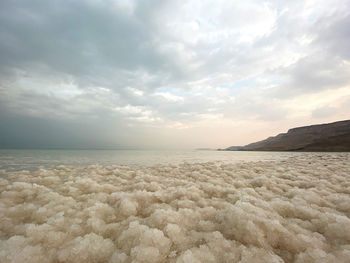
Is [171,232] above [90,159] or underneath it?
above

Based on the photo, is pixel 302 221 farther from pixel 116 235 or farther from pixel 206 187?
pixel 116 235

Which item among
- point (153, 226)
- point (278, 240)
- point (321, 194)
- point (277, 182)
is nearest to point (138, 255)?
point (153, 226)

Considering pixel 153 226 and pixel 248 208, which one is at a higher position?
pixel 248 208

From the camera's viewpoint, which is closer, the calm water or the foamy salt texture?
the foamy salt texture

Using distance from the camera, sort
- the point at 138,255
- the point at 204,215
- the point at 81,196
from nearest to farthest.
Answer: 1. the point at 138,255
2. the point at 204,215
3. the point at 81,196

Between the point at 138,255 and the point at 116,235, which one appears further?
the point at 116,235

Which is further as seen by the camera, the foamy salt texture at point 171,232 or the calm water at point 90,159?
the calm water at point 90,159

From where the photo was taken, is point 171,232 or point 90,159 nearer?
point 171,232

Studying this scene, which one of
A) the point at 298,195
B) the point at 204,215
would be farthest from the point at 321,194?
the point at 204,215

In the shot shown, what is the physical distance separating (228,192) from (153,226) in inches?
133

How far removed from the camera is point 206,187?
6082 mm

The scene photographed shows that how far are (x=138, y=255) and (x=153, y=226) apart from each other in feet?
3.21

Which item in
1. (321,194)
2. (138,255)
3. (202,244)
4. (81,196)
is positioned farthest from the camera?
(321,194)

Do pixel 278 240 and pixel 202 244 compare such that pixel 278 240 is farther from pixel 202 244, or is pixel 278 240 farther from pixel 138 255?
pixel 138 255
